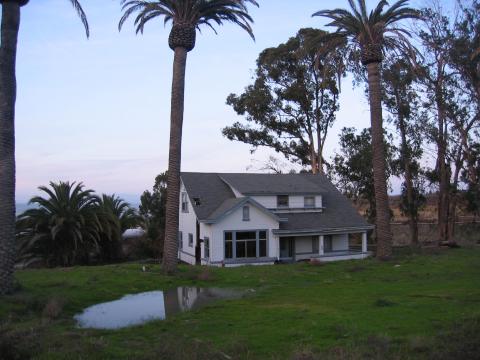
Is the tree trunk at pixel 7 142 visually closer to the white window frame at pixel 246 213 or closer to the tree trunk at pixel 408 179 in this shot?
the white window frame at pixel 246 213

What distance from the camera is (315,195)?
3791 cm

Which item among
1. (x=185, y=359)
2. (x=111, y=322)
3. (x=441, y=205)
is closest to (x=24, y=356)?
(x=185, y=359)

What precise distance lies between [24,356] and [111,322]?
5362mm

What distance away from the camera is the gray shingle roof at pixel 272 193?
114 feet

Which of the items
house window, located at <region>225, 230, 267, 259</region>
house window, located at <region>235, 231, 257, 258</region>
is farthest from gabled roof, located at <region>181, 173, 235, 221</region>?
house window, located at <region>235, 231, 257, 258</region>

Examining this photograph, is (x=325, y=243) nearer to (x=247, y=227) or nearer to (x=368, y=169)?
A: (x=247, y=227)

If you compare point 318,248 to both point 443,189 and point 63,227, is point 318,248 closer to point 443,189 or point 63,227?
point 443,189

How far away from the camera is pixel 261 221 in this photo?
A: 111 ft

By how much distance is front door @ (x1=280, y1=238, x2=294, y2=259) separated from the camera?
Answer: 1396 inches

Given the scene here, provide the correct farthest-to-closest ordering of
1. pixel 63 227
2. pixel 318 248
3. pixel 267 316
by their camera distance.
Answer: pixel 318 248
pixel 63 227
pixel 267 316

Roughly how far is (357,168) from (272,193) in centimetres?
1612

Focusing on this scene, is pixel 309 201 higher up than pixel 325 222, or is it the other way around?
pixel 309 201

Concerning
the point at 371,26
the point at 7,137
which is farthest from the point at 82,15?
the point at 371,26

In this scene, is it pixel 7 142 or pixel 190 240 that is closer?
pixel 7 142
